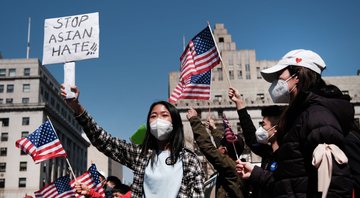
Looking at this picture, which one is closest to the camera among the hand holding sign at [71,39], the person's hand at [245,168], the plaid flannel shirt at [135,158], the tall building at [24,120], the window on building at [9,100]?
the person's hand at [245,168]

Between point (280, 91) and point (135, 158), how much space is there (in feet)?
5.32

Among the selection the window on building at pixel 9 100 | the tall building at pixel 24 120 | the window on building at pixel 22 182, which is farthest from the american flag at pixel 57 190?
the window on building at pixel 9 100

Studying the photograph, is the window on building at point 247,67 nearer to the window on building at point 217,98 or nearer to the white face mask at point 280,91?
the window on building at point 217,98

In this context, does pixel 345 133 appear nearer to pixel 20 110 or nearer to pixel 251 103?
pixel 251 103

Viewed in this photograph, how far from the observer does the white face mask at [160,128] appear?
13.3ft

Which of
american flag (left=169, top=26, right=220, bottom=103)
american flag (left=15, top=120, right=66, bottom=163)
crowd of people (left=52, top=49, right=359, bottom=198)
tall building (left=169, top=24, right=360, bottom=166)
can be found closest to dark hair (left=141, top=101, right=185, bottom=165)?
crowd of people (left=52, top=49, right=359, bottom=198)

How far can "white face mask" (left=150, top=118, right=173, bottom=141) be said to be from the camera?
404 cm

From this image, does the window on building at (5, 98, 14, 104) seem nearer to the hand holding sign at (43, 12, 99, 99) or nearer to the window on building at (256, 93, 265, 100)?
the window on building at (256, 93, 265, 100)

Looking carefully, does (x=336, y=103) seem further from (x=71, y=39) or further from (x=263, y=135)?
(x=71, y=39)

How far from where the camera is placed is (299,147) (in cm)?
265

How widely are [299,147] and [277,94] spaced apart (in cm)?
59

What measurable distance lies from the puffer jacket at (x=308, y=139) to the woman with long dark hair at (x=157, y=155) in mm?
1226

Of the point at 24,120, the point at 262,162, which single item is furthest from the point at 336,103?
the point at 24,120

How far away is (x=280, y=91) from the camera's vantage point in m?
3.12
